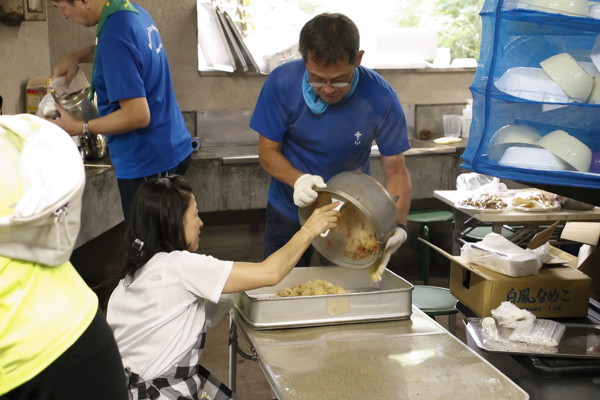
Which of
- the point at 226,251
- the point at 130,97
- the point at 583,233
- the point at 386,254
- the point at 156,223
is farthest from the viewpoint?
the point at 226,251

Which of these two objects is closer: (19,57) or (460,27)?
(19,57)

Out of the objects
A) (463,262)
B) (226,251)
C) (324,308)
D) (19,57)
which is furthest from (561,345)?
(19,57)

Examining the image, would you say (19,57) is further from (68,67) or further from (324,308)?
(324,308)

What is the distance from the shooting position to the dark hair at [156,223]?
1.72m

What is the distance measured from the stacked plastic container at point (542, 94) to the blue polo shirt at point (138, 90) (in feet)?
4.54

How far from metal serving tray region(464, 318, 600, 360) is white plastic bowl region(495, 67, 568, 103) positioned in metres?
0.69

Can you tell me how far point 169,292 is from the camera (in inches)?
64.0

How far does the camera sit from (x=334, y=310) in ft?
5.71

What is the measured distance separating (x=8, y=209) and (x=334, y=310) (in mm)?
1070

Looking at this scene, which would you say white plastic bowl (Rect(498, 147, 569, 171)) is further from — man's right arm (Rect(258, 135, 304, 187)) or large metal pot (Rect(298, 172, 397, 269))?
man's right arm (Rect(258, 135, 304, 187))

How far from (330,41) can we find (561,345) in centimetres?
115

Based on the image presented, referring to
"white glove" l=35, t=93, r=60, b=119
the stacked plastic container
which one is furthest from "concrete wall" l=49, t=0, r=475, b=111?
the stacked plastic container

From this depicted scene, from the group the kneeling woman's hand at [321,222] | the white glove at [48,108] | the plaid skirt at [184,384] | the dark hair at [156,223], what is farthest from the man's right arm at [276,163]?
the white glove at [48,108]

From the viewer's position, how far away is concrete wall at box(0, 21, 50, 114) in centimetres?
316
